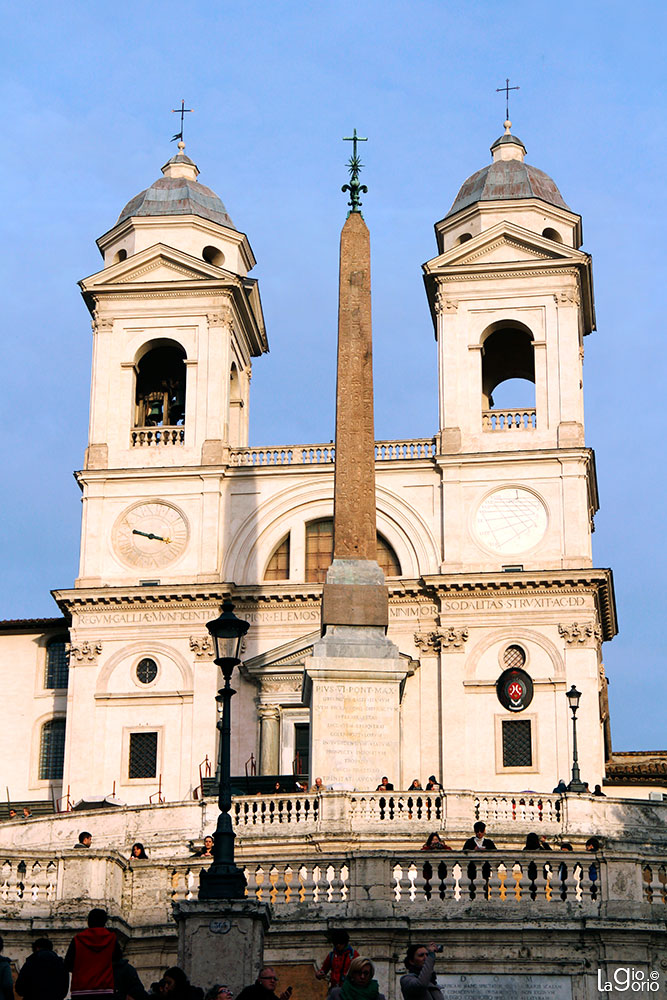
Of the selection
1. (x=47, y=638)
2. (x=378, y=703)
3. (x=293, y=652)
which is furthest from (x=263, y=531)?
(x=378, y=703)

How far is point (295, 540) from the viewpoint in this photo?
5522 centimetres

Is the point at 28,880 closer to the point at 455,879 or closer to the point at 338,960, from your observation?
the point at 455,879

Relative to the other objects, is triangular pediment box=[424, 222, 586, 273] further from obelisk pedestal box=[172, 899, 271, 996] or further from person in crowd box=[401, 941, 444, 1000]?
person in crowd box=[401, 941, 444, 1000]

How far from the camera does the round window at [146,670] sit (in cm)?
5366

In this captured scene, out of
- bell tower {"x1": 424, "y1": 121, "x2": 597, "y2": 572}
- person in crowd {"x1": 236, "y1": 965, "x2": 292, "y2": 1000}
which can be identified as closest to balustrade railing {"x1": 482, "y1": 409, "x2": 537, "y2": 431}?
bell tower {"x1": 424, "y1": 121, "x2": 597, "y2": 572}

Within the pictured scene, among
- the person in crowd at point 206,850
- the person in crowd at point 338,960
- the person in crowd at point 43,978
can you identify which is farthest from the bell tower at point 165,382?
the person in crowd at point 43,978

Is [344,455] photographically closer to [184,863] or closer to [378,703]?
[378,703]

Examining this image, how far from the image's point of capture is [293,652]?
52.9m

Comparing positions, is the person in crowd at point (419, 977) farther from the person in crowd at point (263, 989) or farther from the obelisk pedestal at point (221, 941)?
the obelisk pedestal at point (221, 941)

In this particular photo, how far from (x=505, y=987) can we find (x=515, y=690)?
2917 centimetres

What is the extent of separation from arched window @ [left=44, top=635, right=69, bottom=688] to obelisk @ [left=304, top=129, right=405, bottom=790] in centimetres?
1759

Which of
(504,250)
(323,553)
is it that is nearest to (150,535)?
(323,553)

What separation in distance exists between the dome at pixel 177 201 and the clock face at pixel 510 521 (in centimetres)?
1306

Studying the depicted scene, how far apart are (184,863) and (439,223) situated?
36465 mm
